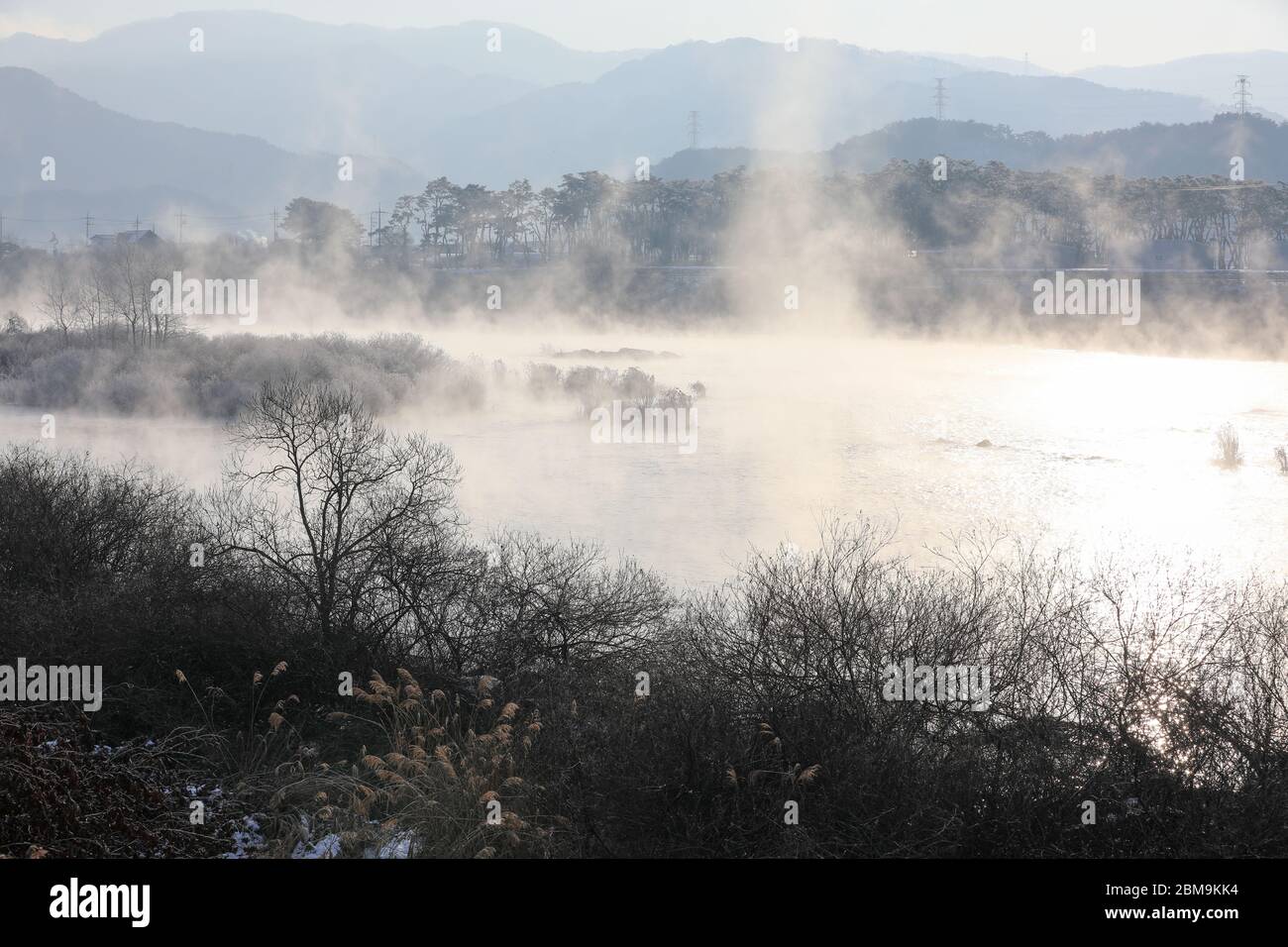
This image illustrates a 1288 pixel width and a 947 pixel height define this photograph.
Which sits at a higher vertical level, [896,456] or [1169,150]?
[1169,150]

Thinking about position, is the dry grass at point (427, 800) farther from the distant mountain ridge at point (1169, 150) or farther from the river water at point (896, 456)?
the distant mountain ridge at point (1169, 150)

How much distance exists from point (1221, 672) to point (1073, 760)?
15.7 ft

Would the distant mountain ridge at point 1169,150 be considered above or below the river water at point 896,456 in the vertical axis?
above

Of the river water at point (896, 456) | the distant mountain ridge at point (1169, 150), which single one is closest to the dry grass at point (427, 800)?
the river water at point (896, 456)

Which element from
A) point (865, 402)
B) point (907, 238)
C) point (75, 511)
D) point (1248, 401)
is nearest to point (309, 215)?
point (907, 238)

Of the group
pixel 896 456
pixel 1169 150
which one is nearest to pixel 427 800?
pixel 896 456

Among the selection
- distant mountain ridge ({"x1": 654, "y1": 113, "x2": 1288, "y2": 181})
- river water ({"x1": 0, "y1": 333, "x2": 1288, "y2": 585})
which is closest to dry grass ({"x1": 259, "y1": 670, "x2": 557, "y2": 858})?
river water ({"x1": 0, "y1": 333, "x2": 1288, "y2": 585})

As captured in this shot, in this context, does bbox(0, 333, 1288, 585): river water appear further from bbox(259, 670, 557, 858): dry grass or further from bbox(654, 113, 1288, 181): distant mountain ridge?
bbox(654, 113, 1288, 181): distant mountain ridge

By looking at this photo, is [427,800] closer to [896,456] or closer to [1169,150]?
[896,456]

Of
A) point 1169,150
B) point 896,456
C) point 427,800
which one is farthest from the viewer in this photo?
point 1169,150

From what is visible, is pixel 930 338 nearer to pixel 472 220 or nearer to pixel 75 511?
pixel 472 220

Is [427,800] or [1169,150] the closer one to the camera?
[427,800]

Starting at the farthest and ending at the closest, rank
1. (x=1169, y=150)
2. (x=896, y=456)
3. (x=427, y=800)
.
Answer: (x=1169, y=150) < (x=896, y=456) < (x=427, y=800)

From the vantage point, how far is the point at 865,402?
62031 mm
